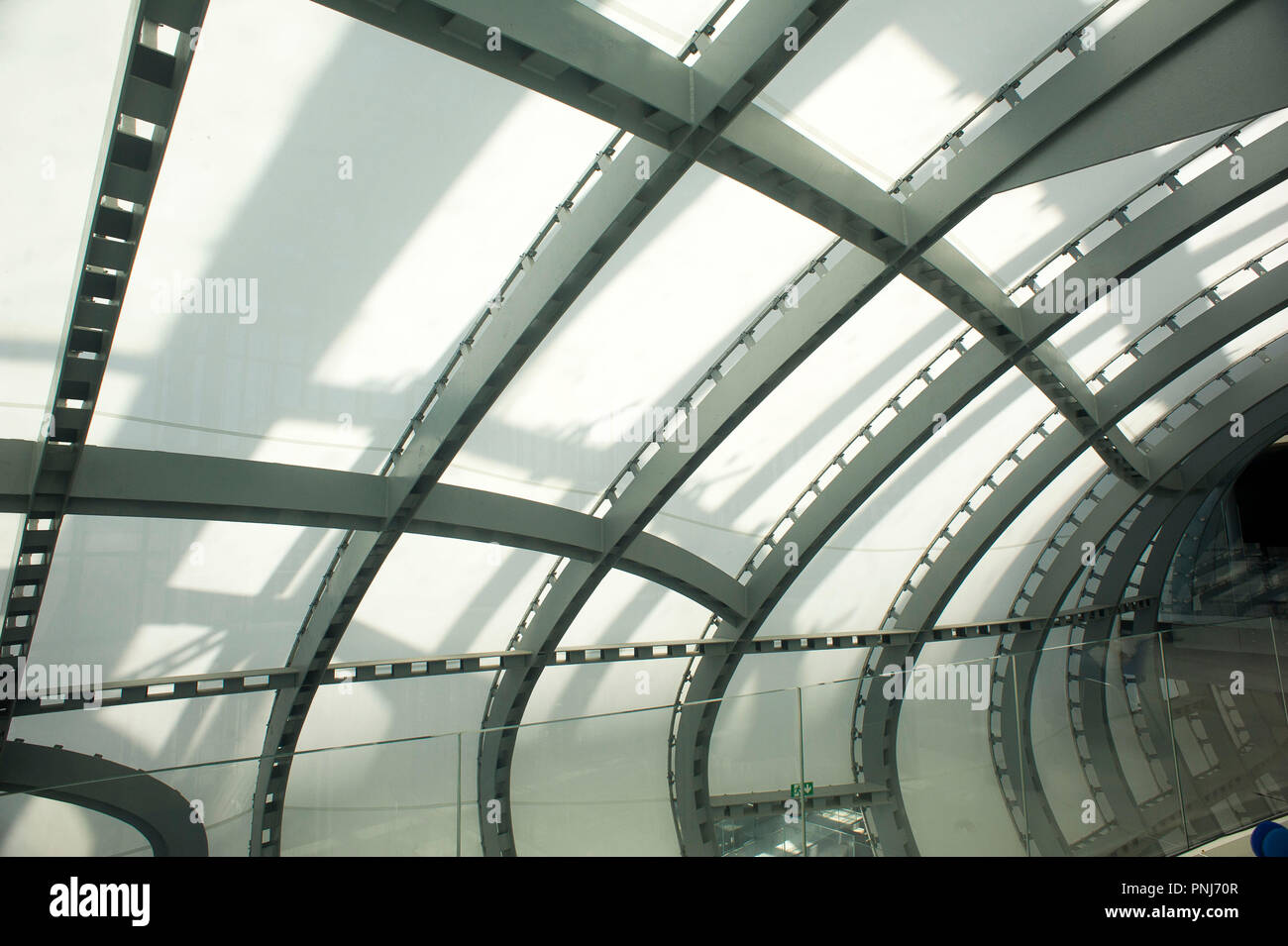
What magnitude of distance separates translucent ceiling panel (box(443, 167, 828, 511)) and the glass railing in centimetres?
612

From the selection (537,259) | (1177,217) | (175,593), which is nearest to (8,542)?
(175,593)

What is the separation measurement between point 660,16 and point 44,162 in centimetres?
601

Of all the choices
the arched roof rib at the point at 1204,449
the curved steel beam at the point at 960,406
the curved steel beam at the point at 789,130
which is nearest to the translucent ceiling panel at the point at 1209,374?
the arched roof rib at the point at 1204,449

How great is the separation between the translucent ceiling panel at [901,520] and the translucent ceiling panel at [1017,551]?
2883mm

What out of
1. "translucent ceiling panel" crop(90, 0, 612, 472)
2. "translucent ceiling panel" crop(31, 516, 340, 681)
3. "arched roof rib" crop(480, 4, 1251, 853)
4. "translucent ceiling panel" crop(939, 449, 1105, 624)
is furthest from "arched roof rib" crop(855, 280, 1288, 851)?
"translucent ceiling panel" crop(31, 516, 340, 681)

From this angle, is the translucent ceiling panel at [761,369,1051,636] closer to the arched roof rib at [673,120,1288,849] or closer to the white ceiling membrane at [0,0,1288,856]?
the white ceiling membrane at [0,0,1288,856]

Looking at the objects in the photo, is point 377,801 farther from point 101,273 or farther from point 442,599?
point 442,599

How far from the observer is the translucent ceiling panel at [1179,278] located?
13492 millimetres

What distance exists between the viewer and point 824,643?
64.7ft

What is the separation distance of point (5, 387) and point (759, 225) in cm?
922

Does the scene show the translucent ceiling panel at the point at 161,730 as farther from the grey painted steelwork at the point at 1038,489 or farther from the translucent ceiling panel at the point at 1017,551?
the translucent ceiling panel at the point at 1017,551

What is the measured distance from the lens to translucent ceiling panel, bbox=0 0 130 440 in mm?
6707
